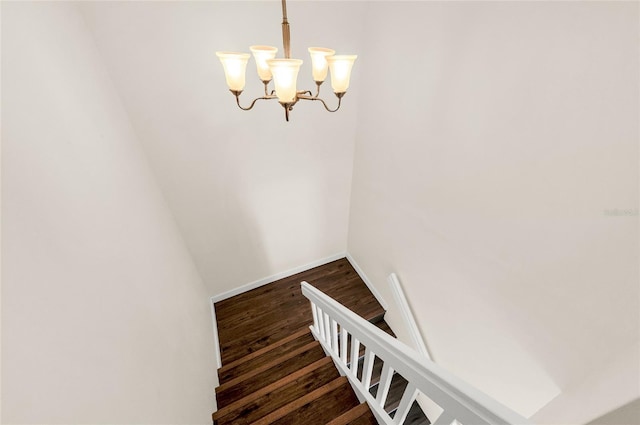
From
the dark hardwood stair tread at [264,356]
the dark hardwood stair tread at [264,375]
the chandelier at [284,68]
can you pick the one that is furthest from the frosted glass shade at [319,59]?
the dark hardwood stair tread at [264,356]

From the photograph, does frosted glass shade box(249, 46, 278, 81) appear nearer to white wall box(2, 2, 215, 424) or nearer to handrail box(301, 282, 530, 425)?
white wall box(2, 2, 215, 424)

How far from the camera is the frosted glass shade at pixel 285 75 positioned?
0.87 meters

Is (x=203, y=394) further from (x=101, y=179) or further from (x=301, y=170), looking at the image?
(x=301, y=170)

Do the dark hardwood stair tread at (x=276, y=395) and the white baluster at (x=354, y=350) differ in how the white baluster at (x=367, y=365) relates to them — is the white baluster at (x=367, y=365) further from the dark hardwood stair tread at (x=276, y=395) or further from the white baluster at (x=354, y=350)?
the dark hardwood stair tread at (x=276, y=395)

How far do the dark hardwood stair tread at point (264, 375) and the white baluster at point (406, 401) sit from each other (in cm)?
126

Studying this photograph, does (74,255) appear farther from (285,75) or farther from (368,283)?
(368,283)

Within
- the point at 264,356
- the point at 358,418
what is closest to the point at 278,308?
the point at 264,356

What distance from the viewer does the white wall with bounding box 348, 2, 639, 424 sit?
867 mm

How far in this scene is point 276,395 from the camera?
176 centimetres

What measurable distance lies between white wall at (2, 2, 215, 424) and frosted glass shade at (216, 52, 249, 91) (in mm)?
607

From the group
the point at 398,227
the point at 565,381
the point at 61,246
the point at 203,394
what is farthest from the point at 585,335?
the point at 203,394

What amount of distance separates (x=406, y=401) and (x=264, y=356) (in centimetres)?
185

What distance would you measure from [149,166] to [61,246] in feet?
4.41

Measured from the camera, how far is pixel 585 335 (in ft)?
3.39
